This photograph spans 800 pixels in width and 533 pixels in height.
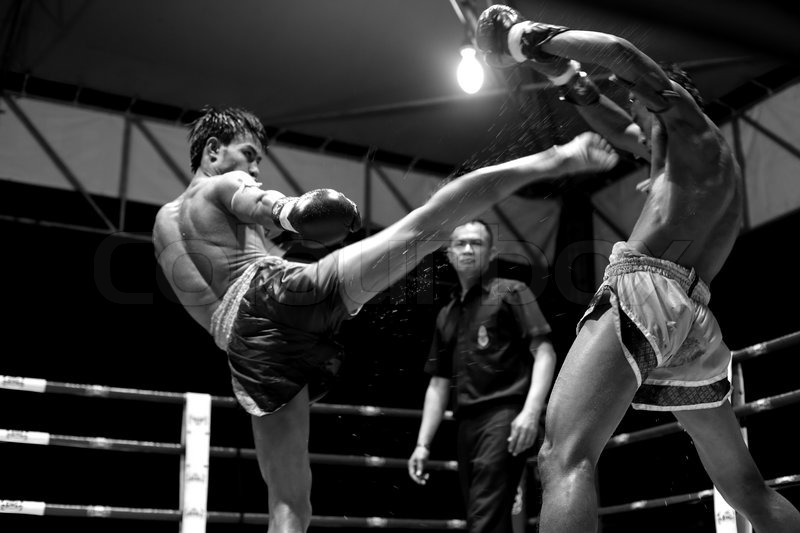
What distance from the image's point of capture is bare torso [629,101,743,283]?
6.44 ft

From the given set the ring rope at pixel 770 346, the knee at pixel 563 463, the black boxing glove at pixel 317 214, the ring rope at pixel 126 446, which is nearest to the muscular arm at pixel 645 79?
the black boxing glove at pixel 317 214

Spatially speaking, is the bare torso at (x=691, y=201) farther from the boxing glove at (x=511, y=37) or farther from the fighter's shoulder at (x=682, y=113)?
the boxing glove at (x=511, y=37)

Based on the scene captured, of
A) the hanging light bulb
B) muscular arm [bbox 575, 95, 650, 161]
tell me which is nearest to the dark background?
the hanging light bulb

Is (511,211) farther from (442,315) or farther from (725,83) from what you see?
(442,315)

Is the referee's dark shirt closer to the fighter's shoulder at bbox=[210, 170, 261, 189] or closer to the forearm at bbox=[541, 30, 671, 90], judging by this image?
the fighter's shoulder at bbox=[210, 170, 261, 189]

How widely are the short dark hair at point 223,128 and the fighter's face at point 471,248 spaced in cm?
90

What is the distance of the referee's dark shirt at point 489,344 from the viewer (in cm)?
305

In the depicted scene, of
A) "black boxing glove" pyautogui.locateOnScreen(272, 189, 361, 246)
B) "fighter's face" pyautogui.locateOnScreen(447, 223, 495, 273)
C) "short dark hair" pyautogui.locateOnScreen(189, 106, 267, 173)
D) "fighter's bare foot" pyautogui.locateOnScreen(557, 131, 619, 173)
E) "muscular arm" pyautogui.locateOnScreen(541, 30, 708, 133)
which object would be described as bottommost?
"black boxing glove" pyautogui.locateOnScreen(272, 189, 361, 246)

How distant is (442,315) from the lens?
3.36 m

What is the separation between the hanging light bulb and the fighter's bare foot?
2.47 metres

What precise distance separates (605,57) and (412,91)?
3.84m

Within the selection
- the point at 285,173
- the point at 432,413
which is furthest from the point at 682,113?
the point at 285,173

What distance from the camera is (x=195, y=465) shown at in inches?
112

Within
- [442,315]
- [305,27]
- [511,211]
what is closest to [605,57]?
[442,315]
